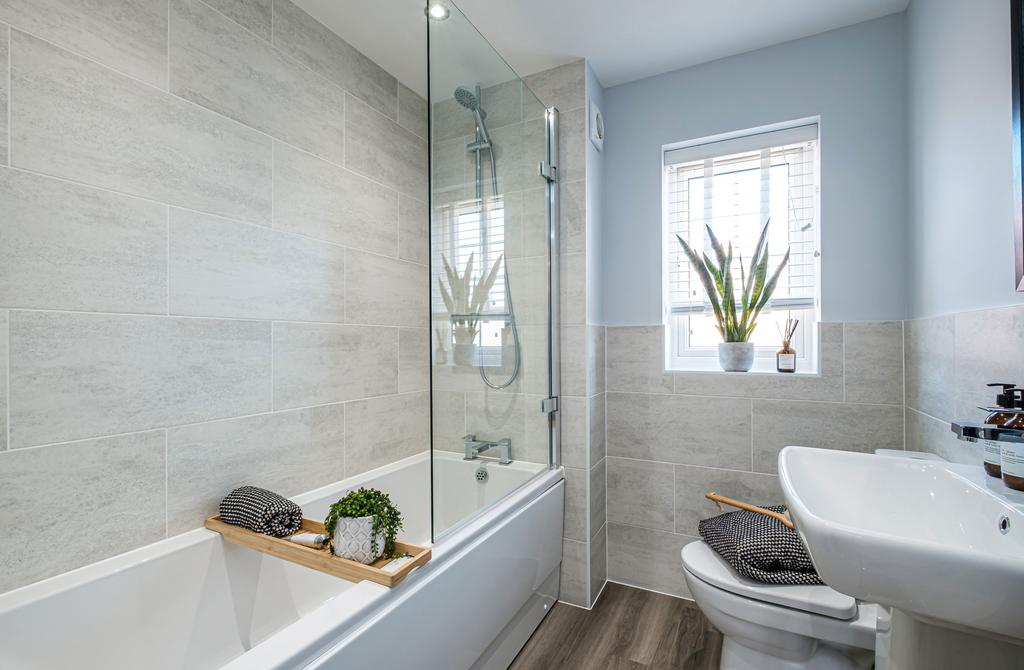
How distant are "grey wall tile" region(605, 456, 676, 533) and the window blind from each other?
778 mm

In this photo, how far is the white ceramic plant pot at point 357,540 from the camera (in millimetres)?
1146

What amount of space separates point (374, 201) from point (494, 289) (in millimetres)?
814

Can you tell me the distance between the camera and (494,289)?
167cm

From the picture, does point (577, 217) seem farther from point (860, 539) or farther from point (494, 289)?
point (860, 539)

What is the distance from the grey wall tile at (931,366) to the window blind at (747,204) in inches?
16.6

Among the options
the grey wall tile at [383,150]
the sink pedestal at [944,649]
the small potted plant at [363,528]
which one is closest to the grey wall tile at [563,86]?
the grey wall tile at [383,150]

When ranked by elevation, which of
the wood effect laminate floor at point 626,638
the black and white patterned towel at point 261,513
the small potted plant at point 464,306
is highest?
the small potted plant at point 464,306

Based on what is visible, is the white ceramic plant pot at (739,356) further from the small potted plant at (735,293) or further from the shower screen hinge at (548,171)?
the shower screen hinge at (548,171)

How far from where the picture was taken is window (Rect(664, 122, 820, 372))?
207 cm

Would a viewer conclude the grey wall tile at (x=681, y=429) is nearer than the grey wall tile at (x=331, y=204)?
No

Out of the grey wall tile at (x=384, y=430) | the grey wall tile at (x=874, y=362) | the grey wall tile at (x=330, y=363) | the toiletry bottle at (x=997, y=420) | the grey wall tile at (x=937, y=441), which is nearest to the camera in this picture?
the toiletry bottle at (x=997, y=420)

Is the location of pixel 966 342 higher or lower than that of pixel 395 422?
higher

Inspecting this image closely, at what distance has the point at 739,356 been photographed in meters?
2.06

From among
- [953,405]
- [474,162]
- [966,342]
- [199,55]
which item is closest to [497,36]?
[474,162]
